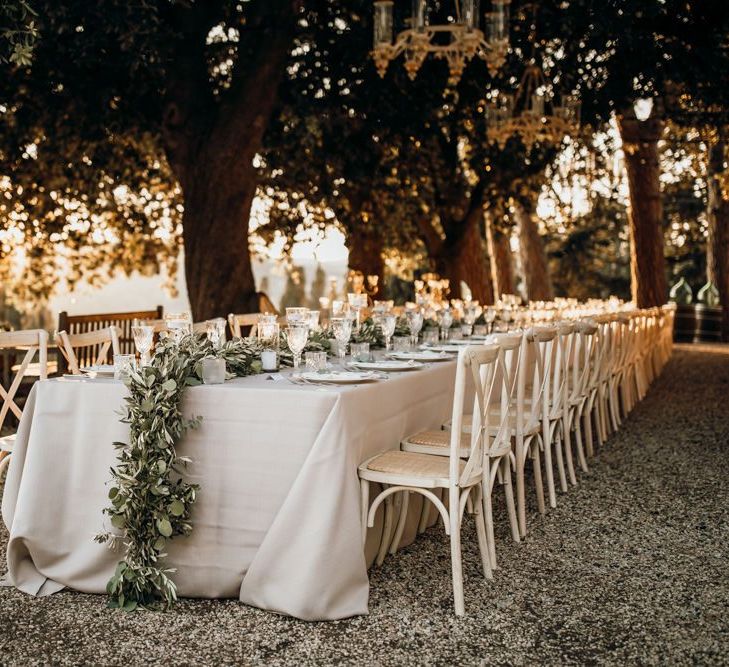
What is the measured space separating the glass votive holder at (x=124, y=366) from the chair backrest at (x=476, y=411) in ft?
3.99

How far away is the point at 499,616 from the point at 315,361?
135 centimetres

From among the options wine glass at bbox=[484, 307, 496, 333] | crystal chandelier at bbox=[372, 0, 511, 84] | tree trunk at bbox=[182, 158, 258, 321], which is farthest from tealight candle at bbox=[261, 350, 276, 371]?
tree trunk at bbox=[182, 158, 258, 321]

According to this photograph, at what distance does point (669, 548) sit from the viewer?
171 inches

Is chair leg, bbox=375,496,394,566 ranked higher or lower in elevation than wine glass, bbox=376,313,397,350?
lower

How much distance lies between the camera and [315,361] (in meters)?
4.11

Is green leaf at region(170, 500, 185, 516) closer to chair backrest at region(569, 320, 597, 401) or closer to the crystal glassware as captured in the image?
the crystal glassware

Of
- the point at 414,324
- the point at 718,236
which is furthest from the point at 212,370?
the point at 718,236

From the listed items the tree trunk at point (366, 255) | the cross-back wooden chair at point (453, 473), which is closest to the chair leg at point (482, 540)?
the cross-back wooden chair at point (453, 473)

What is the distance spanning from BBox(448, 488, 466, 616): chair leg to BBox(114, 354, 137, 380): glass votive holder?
4.24 ft

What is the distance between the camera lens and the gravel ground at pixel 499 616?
3.06 m

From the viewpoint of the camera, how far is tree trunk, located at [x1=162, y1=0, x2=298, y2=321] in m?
8.64

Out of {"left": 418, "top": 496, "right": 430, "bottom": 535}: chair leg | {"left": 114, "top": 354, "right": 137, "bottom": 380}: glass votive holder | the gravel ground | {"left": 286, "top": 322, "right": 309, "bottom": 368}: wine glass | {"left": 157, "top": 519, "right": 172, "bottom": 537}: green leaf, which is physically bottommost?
the gravel ground

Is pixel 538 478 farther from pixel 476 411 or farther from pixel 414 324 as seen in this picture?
pixel 476 411

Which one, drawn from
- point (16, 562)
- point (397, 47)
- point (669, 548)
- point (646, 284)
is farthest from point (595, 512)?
point (646, 284)
